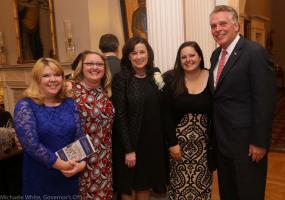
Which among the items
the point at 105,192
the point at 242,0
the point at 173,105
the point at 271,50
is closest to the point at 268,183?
the point at 173,105

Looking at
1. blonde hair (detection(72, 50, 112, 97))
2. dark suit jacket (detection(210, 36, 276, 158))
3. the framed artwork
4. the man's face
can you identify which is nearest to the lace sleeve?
blonde hair (detection(72, 50, 112, 97))

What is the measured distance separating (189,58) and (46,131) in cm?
127

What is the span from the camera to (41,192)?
2.21 m

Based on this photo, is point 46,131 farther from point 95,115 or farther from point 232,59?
point 232,59

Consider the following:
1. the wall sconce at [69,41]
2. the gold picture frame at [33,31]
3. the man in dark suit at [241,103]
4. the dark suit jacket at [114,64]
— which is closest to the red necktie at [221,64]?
the man in dark suit at [241,103]

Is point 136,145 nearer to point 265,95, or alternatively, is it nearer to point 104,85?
point 104,85

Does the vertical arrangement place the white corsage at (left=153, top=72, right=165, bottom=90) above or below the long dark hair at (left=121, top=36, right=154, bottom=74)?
below

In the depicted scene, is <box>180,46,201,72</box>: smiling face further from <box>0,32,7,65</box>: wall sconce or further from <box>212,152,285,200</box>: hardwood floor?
<box>0,32,7,65</box>: wall sconce

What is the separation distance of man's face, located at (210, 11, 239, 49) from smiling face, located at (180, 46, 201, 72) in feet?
1.05

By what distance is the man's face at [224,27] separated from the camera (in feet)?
7.57

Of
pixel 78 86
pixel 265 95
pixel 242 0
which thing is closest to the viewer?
pixel 265 95

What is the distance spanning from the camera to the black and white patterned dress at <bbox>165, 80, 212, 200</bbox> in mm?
2643

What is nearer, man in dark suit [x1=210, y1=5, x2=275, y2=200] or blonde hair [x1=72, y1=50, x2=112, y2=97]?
man in dark suit [x1=210, y1=5, x2=275, y2=200]

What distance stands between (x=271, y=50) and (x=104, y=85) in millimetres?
11529
